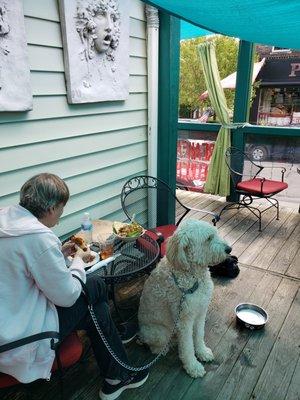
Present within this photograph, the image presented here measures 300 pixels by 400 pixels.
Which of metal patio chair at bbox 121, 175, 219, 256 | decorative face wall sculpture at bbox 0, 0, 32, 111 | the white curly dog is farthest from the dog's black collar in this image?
decorative face wall sculpture at bbox 0, 0, 32, 111

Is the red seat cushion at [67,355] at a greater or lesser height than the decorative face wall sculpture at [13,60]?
lesser

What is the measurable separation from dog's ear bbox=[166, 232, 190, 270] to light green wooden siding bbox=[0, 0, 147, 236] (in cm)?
123

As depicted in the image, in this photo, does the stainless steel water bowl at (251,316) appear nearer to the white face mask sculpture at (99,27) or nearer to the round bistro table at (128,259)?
the round bistro table at (128,259)

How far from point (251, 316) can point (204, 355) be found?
648mm

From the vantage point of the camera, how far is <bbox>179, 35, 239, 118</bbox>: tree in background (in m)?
5.60

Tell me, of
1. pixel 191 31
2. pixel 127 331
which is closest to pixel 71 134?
pixel 127 331

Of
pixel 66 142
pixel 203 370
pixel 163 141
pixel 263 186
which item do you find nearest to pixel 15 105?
pixel 66 142

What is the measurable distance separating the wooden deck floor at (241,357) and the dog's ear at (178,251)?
0.85m

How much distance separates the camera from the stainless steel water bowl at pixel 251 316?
2504 millimetres

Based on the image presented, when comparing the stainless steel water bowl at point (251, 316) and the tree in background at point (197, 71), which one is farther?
the tree in background at point (197, 71)

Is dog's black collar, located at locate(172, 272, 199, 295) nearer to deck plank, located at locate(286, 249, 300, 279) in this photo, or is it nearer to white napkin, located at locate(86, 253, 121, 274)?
white napkin, located at locate(86, 253, 121, 274)

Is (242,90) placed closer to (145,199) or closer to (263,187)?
(263,187)

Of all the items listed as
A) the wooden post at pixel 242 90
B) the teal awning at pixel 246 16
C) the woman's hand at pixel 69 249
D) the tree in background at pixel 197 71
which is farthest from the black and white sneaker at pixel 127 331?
the tree in background at pixel 197 71

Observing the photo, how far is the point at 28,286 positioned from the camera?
57.2 inches
